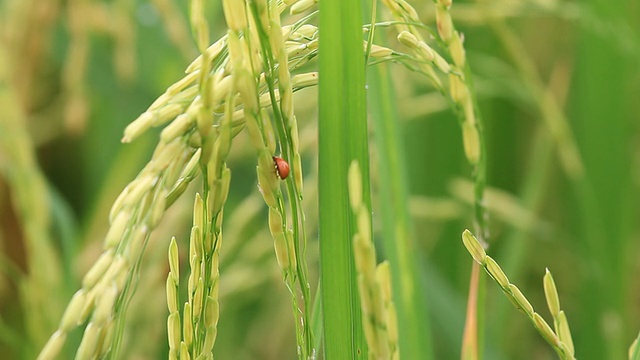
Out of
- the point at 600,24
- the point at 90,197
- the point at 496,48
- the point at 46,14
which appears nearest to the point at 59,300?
the point at 46,14

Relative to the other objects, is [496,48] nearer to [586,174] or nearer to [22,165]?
[586,174]

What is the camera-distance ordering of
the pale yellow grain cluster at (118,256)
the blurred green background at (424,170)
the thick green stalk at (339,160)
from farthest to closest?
the blurred green background at (424,170), the thick green stalk at (339,160), the pale yellow grain cluster at (118,256)

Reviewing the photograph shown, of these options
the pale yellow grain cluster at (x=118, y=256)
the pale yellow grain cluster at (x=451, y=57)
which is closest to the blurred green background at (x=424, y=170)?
the pale yellow grain cluster at (x=451, y=57)

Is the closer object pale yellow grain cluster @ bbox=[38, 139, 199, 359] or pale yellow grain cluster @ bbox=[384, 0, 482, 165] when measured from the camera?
pale yellow grain cluster @ bbox=[38, 139, 199, 359]

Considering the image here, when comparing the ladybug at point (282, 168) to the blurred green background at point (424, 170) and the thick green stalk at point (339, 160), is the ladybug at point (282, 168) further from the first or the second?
the blurred green background at point (424, 170)

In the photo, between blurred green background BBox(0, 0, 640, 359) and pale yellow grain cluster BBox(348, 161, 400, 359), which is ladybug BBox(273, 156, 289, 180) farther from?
blurred green background BBox(0, 0, 640, 359)

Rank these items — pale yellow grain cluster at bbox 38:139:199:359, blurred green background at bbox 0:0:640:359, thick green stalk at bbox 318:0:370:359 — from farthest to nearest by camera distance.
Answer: blurred green background at bbox 0:0:640:359 → thick green stalk at bbox 318:0:370:359 → pale yellow grain cluster at bbox 38:139:199:359

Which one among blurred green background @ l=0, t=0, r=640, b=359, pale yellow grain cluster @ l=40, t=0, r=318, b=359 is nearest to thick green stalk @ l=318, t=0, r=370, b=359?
pale yellow grain cluster @ l=40, t=0, r=318, b=359
